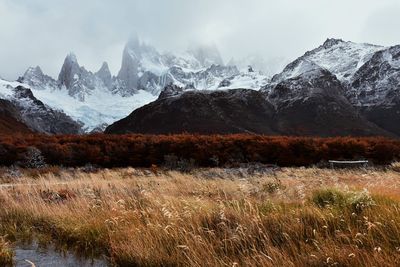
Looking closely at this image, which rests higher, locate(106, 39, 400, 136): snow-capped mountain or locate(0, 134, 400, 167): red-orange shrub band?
locate(106, 39, 400, 136): snow-capped mountain

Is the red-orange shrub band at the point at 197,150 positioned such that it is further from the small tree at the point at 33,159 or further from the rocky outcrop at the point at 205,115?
the rocky outcrop at the point at 205,115

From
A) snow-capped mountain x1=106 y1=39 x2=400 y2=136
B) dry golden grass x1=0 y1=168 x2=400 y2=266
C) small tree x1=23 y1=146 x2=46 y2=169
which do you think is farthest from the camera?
snow-capped mountain x1=106 y1=39 x2=400 y2=136

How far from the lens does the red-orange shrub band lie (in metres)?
34.1

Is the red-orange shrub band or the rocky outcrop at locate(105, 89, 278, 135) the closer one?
the red-orange shrub band

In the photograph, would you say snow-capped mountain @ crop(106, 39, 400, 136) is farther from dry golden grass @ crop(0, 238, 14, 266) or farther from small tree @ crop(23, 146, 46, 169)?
dry golden grass @ crop(0, 238, 14, 266)

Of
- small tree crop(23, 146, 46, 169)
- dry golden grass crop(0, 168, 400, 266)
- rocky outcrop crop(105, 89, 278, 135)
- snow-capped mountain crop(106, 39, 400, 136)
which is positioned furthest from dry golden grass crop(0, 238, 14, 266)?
rocky outcrop crop(105, 89, 278, 135)

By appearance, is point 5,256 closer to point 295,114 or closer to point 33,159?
point 33,159

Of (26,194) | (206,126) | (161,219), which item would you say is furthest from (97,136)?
(206,126)

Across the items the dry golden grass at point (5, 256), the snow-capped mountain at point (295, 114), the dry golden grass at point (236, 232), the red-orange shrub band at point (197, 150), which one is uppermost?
the snow-capped mountain at point (295, 114)

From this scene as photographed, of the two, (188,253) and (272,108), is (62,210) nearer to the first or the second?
(188,253)

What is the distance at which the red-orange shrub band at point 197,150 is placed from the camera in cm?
3412

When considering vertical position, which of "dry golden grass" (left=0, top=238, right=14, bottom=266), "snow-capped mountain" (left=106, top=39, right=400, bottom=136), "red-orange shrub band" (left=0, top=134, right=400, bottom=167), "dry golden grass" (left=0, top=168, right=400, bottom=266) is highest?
"snow-capped mountain" (left=106, top=39, right=400, bottom=136)

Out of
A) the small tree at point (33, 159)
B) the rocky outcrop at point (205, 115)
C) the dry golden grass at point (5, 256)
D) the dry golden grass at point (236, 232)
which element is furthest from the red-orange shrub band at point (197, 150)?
the rocky outcrop at point (205, 115)

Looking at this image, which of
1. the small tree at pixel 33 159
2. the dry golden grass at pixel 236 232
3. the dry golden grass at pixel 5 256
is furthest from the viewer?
the small tree at pixel 33 159
